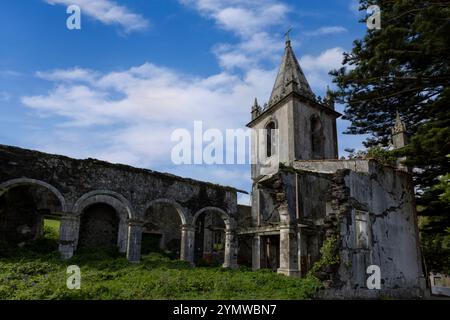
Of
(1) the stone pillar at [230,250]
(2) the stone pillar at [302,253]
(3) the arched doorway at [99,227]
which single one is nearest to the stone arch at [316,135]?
(1) the stone pillar at [230,250]

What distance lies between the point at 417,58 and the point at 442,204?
5.94m

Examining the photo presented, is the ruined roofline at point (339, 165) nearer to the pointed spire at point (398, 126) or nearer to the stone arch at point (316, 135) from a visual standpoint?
the pointed spire at point (398, 126)

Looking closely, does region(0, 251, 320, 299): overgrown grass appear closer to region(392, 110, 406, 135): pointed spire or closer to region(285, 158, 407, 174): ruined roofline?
region(285, 158, 407, 174): ruined roofline

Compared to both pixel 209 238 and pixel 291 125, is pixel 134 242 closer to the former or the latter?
pixel 209 238

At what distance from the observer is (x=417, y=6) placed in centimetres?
1077

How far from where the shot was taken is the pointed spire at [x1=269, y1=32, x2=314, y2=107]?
2244 centimetres

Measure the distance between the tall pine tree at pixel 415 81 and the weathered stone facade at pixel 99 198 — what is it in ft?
32.3

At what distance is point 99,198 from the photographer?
17812 millimetres

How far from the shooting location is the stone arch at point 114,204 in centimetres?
1528

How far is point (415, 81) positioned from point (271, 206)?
36.6ft

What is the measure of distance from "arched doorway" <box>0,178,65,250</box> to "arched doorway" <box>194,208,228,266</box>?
8.71m

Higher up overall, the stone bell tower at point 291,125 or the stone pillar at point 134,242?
the stone bell tower at point 291,125
